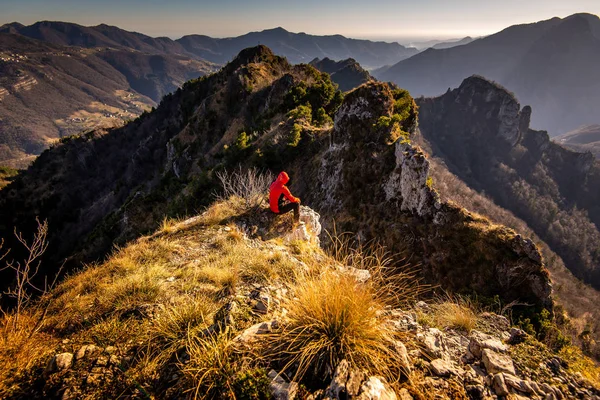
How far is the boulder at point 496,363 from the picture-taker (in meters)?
3.61

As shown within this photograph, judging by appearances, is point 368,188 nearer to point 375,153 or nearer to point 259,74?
point 375,153

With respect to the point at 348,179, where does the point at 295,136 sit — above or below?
above

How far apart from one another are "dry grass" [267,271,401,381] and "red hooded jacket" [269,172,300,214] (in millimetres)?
5488

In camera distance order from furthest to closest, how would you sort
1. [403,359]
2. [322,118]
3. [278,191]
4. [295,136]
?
[322,118] < [295,136] < [278,191] < [403,359]

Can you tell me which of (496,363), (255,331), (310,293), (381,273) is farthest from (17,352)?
(496,363)

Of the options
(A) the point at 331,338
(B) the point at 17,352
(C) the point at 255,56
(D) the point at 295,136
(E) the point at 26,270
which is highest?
(C) the point at 255,56

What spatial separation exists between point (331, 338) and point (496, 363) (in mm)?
2520

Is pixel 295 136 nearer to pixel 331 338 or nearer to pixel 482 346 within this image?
pixel 482 346

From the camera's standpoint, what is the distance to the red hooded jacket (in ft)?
27.2

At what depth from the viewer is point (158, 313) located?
3.95m

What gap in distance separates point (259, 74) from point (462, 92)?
163728mm

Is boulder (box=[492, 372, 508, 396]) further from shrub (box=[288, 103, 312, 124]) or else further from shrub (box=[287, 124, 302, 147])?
shrub (box=[288, 103, 312, 124])

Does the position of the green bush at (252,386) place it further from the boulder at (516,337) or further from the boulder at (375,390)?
the boulder at (516,337)

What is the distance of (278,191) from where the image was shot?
8.55 meters
